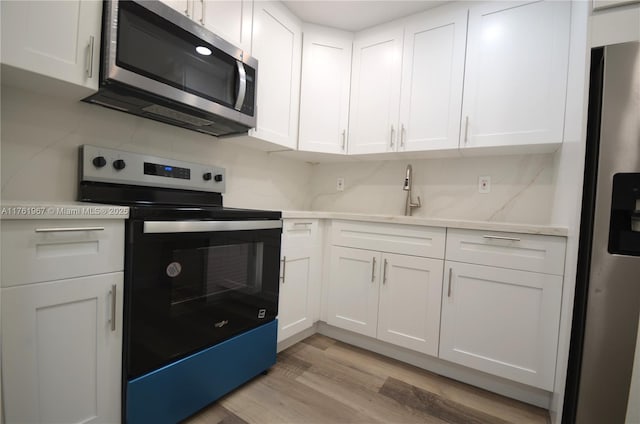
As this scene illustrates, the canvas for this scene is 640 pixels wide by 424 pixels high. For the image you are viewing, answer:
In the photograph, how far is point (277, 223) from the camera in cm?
159

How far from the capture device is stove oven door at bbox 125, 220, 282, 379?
3.45 ft

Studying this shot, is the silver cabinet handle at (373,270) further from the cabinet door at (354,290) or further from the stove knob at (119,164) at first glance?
the stove knob at (119,164)

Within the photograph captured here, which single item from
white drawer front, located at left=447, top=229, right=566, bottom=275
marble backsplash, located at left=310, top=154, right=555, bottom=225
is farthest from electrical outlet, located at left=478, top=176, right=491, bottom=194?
white drawer front, located at left=447, top=229, right=566, bottom=275

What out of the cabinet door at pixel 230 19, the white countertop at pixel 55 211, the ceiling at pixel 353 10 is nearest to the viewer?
the white countertop at pixel 55 211

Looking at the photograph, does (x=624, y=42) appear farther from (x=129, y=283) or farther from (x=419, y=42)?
(x=129, y=283)

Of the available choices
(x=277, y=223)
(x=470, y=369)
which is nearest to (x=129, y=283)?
(x=277, y=223)

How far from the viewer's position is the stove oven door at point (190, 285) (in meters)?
1.05

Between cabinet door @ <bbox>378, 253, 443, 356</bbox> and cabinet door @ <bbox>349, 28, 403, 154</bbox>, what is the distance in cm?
82

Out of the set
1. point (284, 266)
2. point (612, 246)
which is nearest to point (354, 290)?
point (284, 266)

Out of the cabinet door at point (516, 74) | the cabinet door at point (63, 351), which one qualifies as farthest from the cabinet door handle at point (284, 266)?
the cabinet door at point (516, 74)

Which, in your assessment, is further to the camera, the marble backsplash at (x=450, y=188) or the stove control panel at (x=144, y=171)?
the marble backsplash at (x=450, y=188)

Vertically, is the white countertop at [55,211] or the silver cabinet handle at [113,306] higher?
the white countertop at [55,211]

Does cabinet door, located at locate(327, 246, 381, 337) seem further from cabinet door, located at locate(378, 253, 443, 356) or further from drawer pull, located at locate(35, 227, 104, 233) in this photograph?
drawer pull, located at locate(35, 227, 104, 233)

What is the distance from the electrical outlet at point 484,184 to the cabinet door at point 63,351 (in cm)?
208
